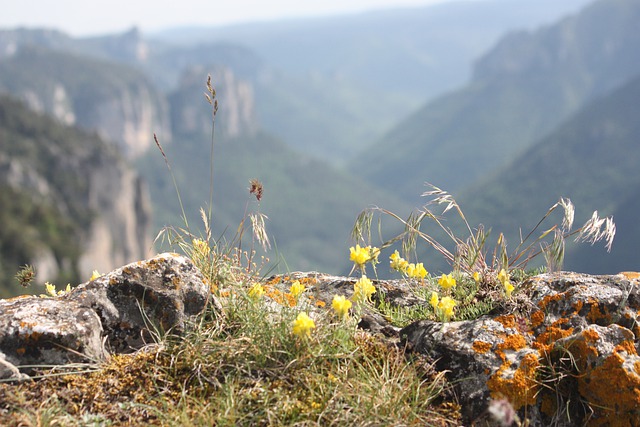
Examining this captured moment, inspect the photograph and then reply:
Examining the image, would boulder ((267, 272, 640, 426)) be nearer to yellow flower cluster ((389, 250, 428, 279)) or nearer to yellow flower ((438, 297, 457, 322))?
yellow flower ((438, 297, 457, 322))

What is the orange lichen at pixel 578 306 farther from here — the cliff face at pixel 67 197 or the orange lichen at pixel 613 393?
the cliff face at pixel 67 197

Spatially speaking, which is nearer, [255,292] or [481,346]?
[481,346]

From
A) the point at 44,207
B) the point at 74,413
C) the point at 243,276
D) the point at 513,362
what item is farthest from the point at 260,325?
the point at 44,207

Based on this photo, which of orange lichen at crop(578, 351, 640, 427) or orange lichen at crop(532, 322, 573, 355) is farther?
orange lichen at crop(532, 322, 573, 355)

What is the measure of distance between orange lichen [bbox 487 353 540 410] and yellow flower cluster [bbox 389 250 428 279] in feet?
3.07

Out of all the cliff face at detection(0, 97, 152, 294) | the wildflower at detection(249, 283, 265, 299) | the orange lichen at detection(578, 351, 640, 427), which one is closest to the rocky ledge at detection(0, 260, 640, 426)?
the orange lichen at detection(578, 351, 640, 427)

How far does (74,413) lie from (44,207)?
92.1 meters

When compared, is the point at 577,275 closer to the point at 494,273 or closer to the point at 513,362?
the point at 494,273

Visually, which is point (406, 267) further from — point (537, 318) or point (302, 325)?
point (302, 325)

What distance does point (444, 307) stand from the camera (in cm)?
362

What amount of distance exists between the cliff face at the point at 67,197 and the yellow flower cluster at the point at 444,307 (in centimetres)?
7256

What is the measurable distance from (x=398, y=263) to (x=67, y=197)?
112334 millimetres

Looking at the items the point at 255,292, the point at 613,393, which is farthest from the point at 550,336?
the point at 255,292

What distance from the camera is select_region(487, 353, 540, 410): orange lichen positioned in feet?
10.7
